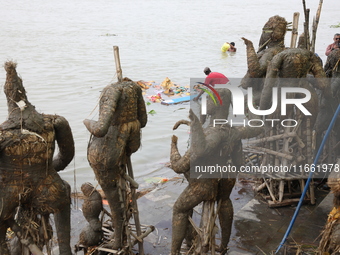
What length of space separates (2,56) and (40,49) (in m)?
2.10

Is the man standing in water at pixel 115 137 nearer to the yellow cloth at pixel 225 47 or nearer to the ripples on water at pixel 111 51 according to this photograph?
the ripples on water at pixel 111 51

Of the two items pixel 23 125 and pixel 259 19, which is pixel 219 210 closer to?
pixel 23 125

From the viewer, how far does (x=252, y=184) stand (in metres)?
6.85

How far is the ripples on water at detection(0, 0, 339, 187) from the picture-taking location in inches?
426

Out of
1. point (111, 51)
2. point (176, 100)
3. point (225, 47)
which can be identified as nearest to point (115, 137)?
point (176, 100)

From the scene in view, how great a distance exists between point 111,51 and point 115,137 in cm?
1646

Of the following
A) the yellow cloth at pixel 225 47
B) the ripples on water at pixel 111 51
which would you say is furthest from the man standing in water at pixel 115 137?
the yellow cloth at pixel 225 47

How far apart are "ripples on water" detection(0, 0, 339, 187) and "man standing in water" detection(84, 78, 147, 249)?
147 centimetres

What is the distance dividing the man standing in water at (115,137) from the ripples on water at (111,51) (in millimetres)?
1471

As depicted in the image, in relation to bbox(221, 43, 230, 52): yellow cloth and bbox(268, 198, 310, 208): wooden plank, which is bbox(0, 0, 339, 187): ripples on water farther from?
bbox(268, 198, 310, 208): wooden plank

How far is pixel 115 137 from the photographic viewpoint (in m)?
4.16

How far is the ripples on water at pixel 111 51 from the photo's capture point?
10828 mm

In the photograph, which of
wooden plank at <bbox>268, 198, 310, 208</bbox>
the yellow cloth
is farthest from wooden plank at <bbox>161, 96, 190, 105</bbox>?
the yellow cloth

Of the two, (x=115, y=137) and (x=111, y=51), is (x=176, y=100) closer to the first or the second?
(x=111, y=51)
